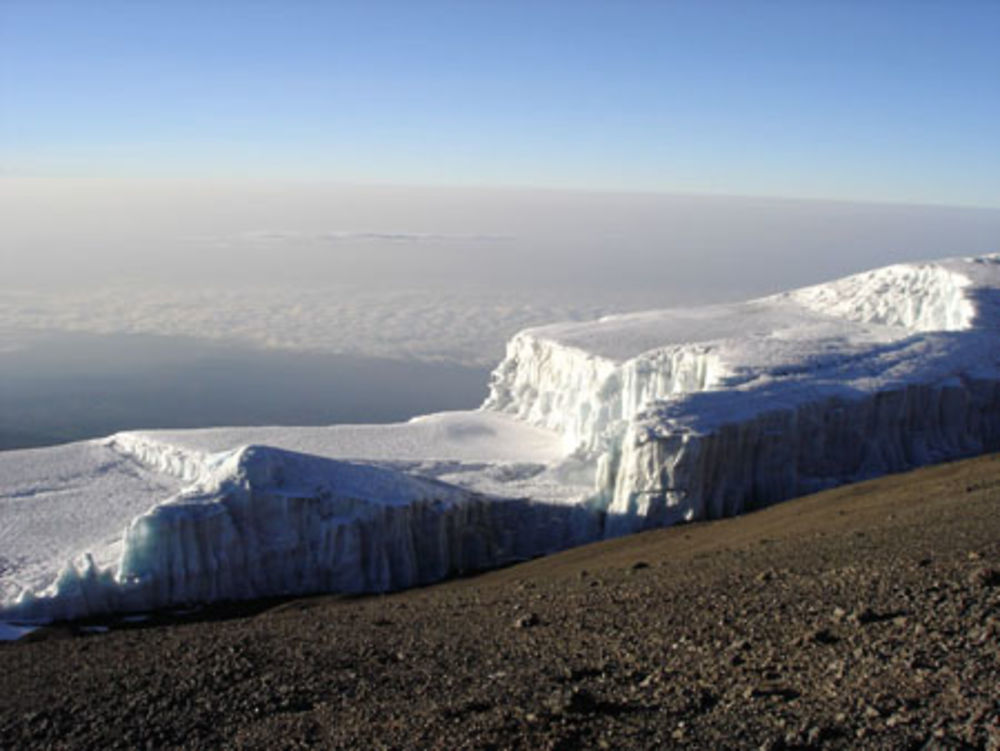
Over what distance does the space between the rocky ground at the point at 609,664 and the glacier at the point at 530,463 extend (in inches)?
162

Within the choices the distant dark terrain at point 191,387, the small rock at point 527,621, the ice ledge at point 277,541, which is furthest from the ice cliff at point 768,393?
the distant dark terrain at point 191,387

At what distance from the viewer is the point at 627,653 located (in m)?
11.9

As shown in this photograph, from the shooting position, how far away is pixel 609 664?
11594 millimetres

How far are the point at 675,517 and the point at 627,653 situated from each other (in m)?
13.3

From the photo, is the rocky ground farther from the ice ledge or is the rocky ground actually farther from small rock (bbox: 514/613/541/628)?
the ice ledge

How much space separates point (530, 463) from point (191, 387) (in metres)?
42.1

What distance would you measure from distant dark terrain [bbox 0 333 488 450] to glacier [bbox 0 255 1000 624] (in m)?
24.5

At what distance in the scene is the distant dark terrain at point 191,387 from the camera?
57062mm

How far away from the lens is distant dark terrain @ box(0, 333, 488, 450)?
57.1m

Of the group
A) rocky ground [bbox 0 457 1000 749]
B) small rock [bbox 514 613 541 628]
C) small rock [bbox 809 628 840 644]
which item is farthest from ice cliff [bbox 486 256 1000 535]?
small rock [bbox 809 628 840 644]

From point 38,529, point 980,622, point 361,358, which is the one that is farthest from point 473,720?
point 361,358

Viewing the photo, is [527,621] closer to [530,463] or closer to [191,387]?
[530,463]

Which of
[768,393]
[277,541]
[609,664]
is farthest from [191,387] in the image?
[609,664]

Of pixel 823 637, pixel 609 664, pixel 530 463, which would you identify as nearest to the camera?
pixel 823 637
